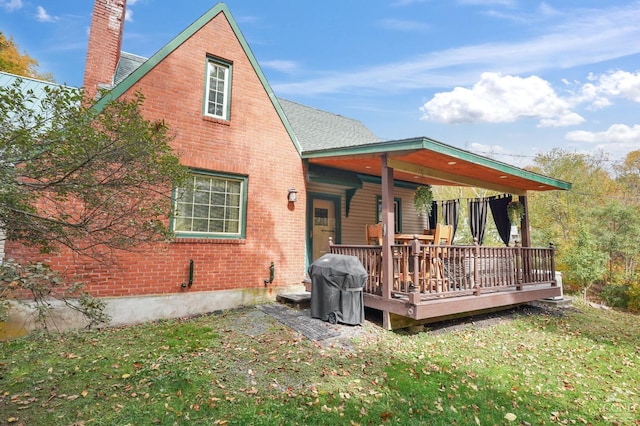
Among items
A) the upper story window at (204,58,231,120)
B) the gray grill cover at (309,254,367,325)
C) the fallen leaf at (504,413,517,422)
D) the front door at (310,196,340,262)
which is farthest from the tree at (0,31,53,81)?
the fallen leaf at (504,413,517,422)

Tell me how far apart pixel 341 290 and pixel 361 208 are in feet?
16.1

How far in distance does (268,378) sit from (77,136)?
3.11m

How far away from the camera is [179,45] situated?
670 cm

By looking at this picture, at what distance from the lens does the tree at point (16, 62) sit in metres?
15.2

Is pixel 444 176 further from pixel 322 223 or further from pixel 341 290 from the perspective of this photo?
pixel 341 290

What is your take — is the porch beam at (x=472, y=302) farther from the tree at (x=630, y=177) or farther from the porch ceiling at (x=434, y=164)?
the tree at (x=630, y=177)

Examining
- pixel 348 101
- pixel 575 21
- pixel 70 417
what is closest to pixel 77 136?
pixel 70 417

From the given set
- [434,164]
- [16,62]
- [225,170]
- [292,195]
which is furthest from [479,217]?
[16,62]

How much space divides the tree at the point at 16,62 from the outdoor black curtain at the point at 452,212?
1986 cm

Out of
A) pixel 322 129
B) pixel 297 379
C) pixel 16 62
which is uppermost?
pixel 16 62

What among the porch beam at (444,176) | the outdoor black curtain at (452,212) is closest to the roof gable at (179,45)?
the porch beam at (444,176)

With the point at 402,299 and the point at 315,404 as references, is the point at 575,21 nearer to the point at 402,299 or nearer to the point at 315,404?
the point at 402,299

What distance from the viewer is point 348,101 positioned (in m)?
21.5

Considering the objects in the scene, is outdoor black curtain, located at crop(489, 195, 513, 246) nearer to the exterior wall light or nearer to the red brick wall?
the red brick wall
